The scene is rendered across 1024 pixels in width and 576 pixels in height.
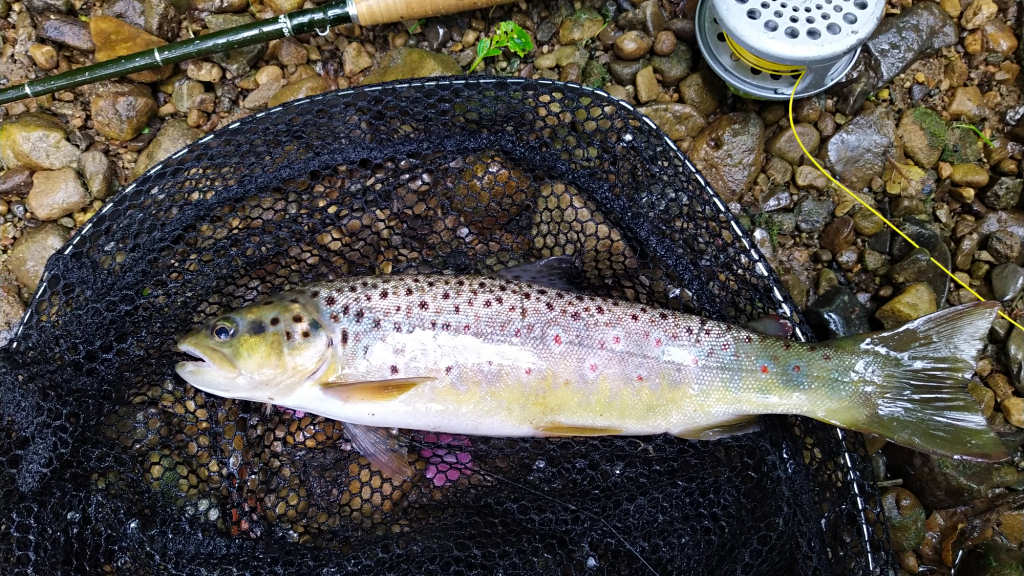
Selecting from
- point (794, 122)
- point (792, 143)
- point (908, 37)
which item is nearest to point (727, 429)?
point (792, 143)

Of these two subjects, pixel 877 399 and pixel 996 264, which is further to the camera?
pixel 996 264

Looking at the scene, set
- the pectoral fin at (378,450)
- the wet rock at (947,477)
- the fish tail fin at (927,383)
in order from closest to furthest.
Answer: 1. the fish tail fin at (927,383)
2. the pectoral fin at (378,450)
3. the wet rock at (947,477)

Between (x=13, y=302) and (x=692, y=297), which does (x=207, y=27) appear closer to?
(x=13, y=302)

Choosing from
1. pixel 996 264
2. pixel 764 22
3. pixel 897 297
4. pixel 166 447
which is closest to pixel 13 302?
pixel 166 447

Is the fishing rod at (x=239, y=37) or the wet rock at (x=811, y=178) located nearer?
the fishing rod at (x=239, y=37)

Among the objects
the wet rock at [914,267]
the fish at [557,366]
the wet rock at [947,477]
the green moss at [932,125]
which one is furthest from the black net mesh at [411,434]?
the green moss at [932,125]

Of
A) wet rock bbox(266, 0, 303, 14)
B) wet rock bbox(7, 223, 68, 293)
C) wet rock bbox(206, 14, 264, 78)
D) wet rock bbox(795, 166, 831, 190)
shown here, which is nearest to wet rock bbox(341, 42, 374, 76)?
wet rock bbox(266, 0, 303, 14)

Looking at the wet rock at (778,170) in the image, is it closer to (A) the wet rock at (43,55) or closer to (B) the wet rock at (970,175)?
(B) the wet rock at (970,175)
